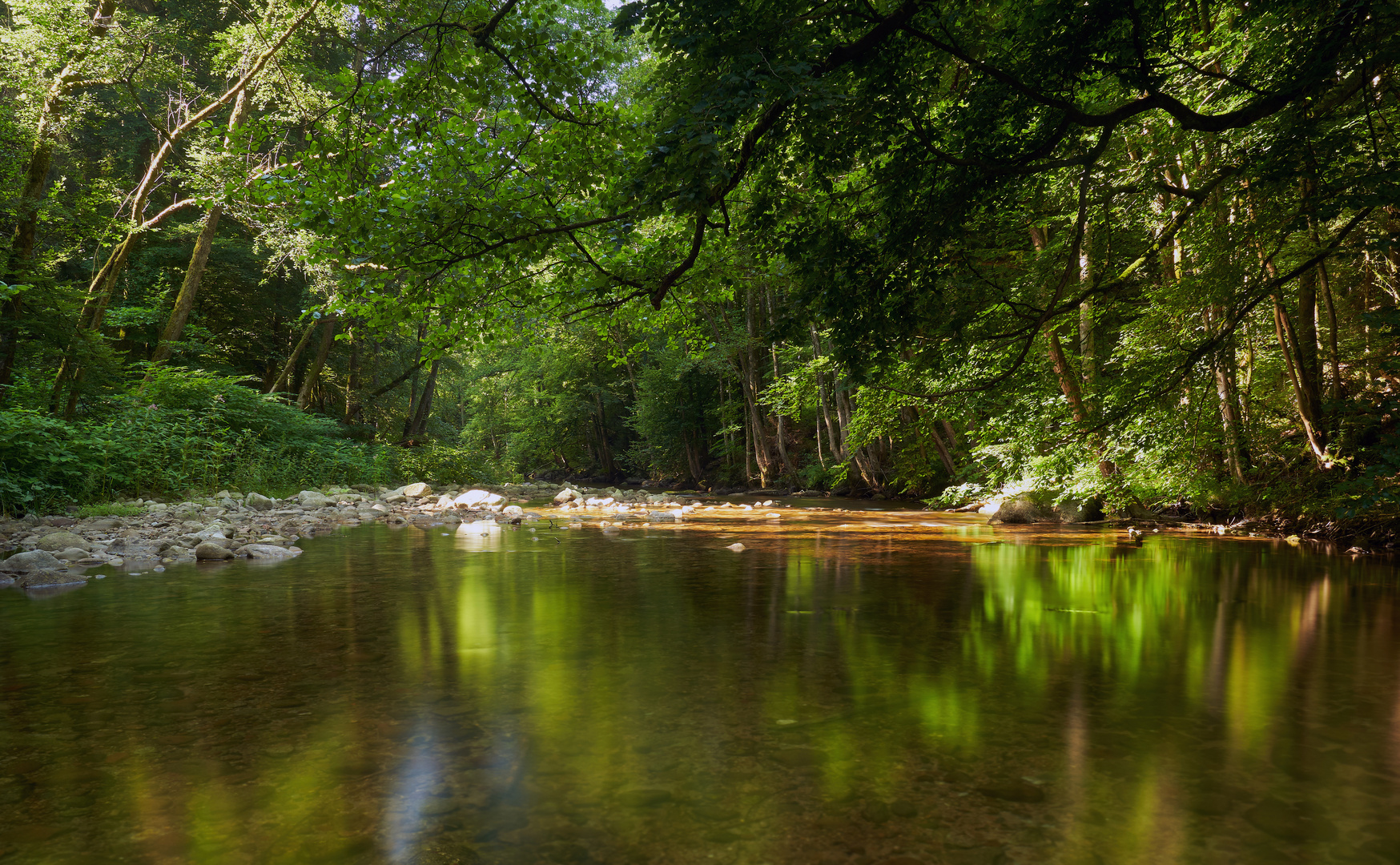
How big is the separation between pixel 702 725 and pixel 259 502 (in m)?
11.7

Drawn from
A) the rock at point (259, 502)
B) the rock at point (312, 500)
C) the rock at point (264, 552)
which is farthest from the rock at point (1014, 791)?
the rock at point (312, 500)

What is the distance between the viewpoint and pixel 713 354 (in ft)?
78.9

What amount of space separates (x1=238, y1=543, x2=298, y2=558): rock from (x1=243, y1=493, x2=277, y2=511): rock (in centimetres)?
484

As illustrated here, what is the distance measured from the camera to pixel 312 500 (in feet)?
42.5

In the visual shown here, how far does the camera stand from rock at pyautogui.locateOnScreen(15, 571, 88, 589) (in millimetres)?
5547

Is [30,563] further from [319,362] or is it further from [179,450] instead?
[319,362]

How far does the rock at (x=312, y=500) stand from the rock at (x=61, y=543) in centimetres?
568

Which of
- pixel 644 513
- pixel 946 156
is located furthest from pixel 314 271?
pixel 946 156

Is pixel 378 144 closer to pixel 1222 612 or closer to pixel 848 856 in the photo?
pixel 848 856

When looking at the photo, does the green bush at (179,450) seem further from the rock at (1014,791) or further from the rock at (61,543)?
the rock at (1014,791)

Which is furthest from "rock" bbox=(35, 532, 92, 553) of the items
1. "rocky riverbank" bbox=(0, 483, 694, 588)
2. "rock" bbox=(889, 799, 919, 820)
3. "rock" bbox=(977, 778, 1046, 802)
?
"rock" bbox=(977, 778, 1046, 802)

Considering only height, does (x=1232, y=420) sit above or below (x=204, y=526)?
above

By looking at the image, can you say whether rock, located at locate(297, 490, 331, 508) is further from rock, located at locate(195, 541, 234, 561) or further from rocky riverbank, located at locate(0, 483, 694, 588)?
rock, located at locate(195, 541, 234, 561)

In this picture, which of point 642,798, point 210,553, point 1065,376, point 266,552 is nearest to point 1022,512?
point 1065,376
